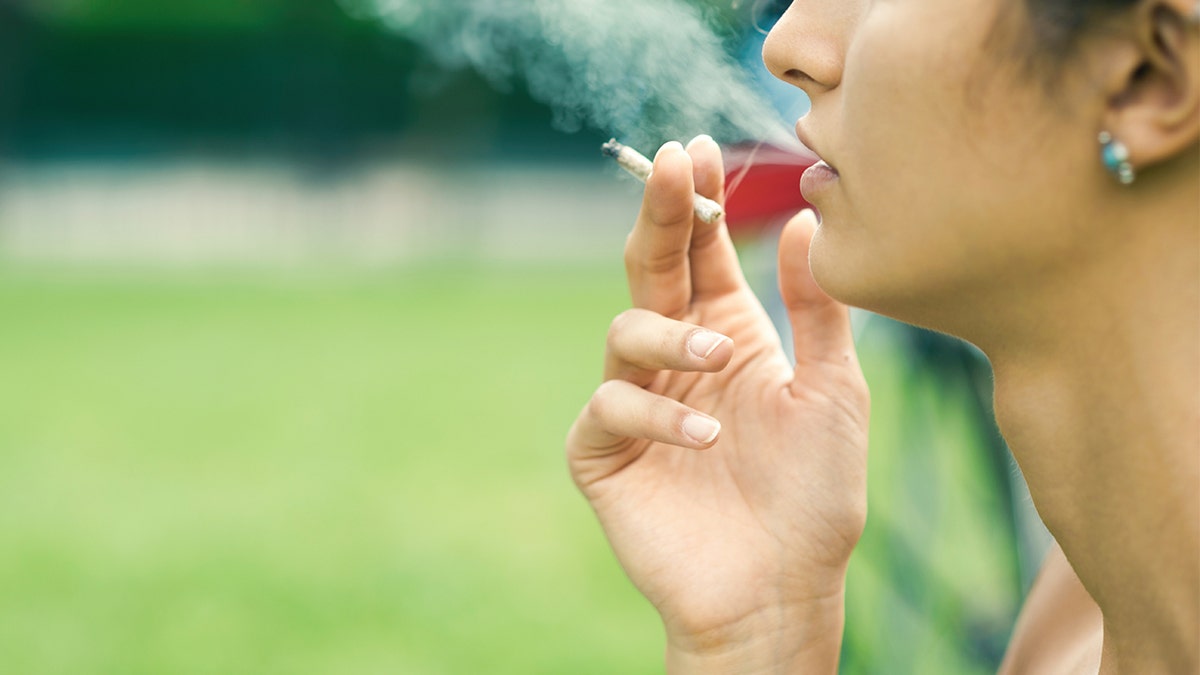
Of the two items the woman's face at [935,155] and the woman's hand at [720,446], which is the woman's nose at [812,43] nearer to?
the woman's face at [935,155]

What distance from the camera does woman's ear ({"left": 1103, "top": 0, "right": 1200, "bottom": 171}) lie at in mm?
740

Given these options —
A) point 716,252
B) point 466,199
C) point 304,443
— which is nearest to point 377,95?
point 466,199

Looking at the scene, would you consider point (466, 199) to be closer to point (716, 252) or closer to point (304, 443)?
point (304, 443)

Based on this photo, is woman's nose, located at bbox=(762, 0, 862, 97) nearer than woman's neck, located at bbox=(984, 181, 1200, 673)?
No

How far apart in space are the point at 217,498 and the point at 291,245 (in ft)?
39.3

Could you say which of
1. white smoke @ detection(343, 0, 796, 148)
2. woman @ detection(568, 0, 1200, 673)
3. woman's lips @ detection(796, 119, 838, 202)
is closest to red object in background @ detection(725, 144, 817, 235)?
white smoke @ detection(343, 0, 796, 148)

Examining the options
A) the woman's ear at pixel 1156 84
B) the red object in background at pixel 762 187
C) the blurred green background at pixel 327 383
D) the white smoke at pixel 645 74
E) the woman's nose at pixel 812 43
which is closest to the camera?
the woman's ear at pixel 1156 84

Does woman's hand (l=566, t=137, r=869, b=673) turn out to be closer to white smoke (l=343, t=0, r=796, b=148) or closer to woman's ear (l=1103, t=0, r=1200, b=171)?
white smoke (l=343, t=0, r=796, b=148)

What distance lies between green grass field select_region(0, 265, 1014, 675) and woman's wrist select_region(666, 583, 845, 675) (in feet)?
2.89

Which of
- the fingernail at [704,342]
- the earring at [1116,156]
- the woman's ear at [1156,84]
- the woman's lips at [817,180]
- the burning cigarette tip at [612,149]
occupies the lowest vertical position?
the fingernail at [704,342]

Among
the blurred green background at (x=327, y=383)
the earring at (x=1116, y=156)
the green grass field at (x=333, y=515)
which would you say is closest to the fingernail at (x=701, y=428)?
the earring at (x=1116, y=156)

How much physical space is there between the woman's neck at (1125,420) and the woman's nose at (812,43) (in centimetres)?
23

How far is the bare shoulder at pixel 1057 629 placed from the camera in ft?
3.81

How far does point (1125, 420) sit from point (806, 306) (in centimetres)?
52
